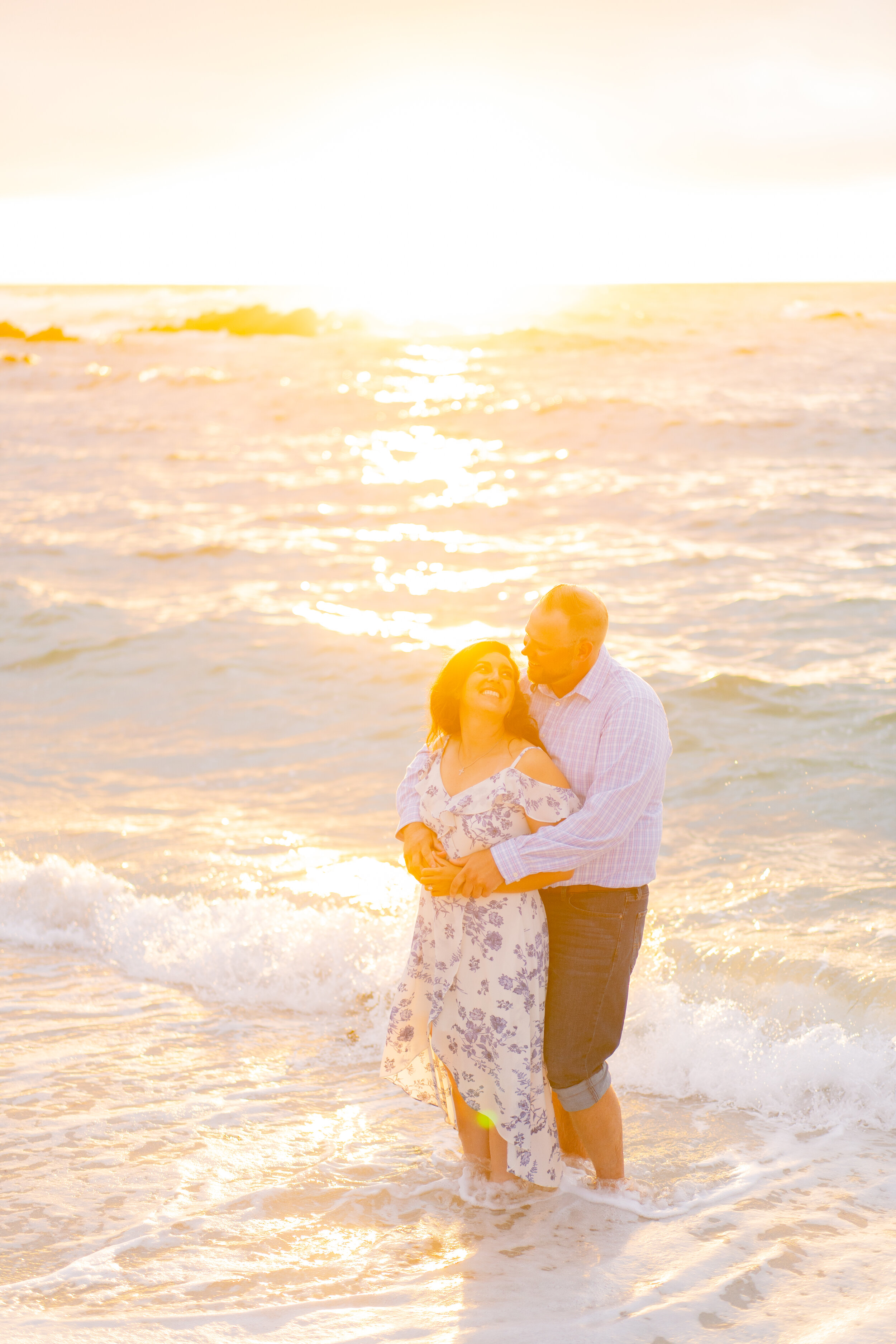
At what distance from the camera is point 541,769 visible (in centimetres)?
351

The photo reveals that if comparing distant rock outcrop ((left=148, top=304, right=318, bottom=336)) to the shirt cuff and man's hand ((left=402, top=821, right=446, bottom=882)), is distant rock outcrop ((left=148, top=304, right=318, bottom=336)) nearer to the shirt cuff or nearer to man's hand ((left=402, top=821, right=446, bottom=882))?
man's hand ((left=402, top=821, right=446, bottom=882))

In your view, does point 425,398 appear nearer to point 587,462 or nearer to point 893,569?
point 587,462

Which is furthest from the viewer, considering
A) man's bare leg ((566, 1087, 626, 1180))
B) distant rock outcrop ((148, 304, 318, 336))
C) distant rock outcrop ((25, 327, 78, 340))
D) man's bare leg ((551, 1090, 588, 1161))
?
distant rock outcrop ((25, 327, 78, 340))

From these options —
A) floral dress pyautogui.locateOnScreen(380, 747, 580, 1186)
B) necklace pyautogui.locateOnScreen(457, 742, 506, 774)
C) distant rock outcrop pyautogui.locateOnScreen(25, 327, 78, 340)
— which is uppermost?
distant rock outcrop pyautogui.locateOnScreen(25, 327, 78, 340)

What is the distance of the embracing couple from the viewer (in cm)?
342

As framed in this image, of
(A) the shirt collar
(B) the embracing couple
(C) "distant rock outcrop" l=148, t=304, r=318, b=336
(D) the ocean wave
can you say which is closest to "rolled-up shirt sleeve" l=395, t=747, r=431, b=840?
(B) the embracing couple

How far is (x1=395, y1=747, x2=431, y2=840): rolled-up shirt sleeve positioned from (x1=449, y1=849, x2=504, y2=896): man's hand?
0.34 metres

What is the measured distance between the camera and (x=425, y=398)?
113ft

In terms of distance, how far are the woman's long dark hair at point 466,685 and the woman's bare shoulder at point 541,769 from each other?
6 cm

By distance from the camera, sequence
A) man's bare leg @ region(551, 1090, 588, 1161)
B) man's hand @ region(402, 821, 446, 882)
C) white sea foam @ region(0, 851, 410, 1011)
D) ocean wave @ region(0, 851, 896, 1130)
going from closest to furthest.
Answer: man's hand @ region(402, 821, 446, 882), man's bare leg @ region(551, 1090, 588, 1161), ocean wave @ region(0, 851, 896, 1130), white sea foam @ region(0, 851, 410, 1011)

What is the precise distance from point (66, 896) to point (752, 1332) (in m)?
4.35

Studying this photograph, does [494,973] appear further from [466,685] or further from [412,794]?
[466,685]

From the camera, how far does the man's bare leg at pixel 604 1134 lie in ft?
12.3

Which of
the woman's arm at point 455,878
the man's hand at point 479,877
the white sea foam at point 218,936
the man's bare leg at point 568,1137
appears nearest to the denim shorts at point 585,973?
the woman's arm at point 455,878
